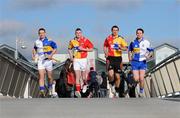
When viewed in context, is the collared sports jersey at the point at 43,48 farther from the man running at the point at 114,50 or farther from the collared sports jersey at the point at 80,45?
the man running at the point at 114,50

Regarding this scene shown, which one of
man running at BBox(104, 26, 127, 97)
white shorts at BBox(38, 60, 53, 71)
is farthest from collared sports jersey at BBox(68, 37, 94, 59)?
white shorts at BBox(38, 60, 53, 71)

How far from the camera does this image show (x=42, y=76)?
52.3 ft

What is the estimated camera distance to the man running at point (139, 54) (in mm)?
15586

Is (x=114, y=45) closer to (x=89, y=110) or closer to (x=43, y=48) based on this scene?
(x=43, y=48)

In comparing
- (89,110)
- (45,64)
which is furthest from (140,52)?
(89,110)

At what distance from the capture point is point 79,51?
15977mm

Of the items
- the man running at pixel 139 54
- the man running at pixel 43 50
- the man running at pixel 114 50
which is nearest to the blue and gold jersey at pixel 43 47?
the man running at pixel 43 50

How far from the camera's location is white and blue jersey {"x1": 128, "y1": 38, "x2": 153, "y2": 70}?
1558 cm

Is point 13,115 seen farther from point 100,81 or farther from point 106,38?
point 100,81

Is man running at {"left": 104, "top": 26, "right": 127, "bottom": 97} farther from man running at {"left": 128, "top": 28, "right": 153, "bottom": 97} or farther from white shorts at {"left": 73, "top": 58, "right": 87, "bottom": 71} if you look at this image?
white shorts at {"left": 73, "top": 58, "right": 87, "bottom": 71}

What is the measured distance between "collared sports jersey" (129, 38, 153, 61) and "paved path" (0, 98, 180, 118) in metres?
3.99

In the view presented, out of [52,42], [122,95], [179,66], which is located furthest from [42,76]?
[179,66]

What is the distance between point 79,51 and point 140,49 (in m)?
1.52

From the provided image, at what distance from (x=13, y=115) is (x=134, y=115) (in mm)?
1750
